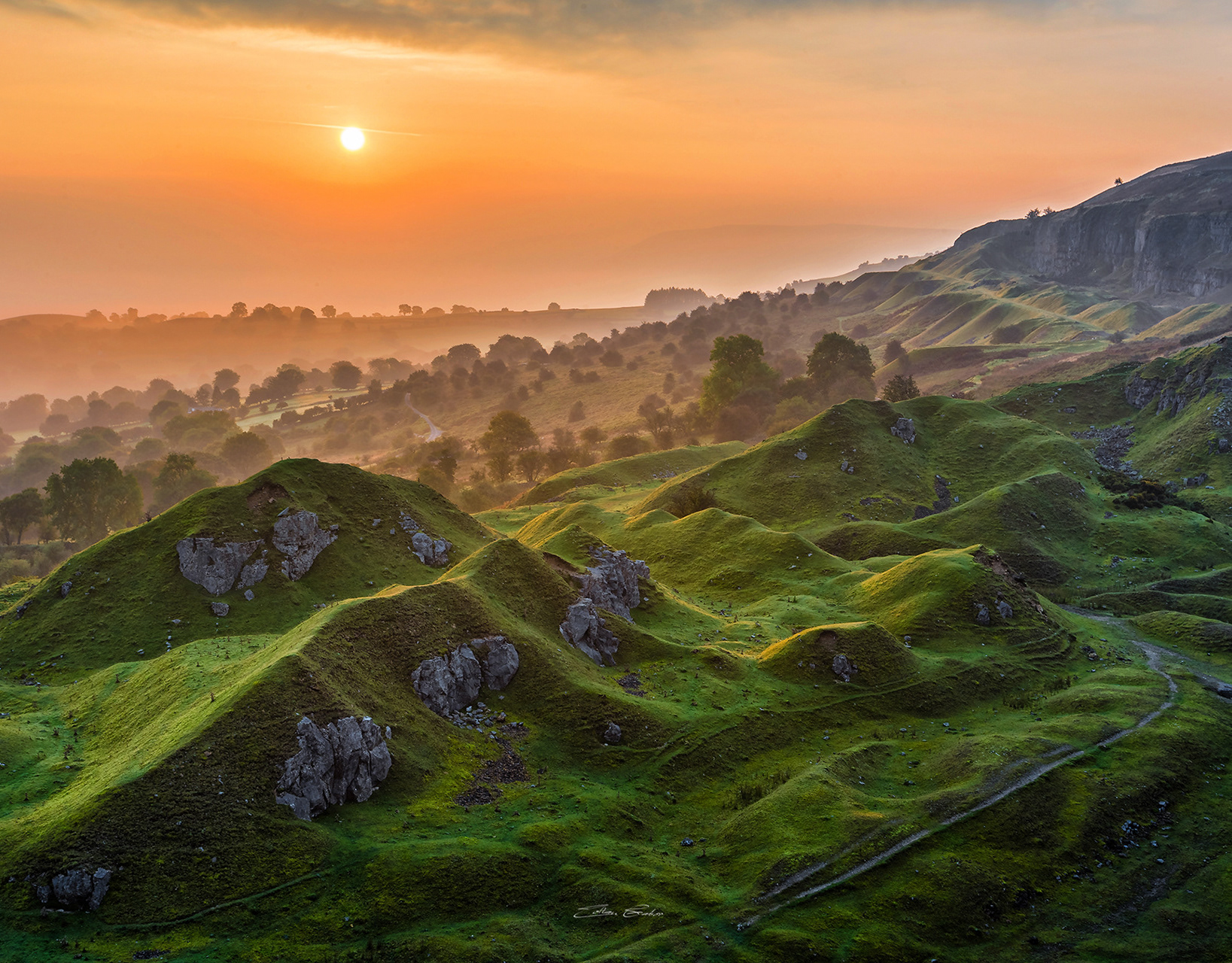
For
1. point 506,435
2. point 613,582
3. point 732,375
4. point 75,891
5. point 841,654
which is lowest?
point 841,654

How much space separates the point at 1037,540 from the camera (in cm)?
8444

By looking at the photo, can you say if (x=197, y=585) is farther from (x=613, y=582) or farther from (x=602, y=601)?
(x=613, y=582)

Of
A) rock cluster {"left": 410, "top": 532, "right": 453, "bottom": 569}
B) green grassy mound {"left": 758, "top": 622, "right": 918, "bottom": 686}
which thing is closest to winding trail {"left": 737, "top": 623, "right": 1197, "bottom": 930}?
green grassy mound {"left": 758, "top": 622, "right": 918, "bottom": 686}

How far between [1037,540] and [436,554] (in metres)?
62.1

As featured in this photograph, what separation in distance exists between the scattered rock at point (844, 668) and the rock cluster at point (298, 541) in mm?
39311

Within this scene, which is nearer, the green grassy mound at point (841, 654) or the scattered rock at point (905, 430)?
the green grassy mound at point (841, 654)

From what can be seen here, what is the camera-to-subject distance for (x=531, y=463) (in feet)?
538

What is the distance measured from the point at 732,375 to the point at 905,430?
68831 mm

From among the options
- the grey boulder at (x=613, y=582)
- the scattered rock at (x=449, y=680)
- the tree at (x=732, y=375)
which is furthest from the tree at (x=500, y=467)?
the scattered rock at (x=449, y=680)

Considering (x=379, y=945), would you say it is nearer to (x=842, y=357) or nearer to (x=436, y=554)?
(x=436, y=554)

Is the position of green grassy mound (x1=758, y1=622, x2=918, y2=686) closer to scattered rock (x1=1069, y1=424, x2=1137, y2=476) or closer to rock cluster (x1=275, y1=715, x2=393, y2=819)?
rock cluster (x1=275, y1=715, x2=393, y2=819)

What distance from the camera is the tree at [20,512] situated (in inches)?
5015

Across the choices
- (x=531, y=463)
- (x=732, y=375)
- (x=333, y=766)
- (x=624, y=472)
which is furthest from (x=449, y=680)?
(x=732, y=375)

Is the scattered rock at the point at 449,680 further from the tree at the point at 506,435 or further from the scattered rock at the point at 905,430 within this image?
the tree at the point at 506,435
